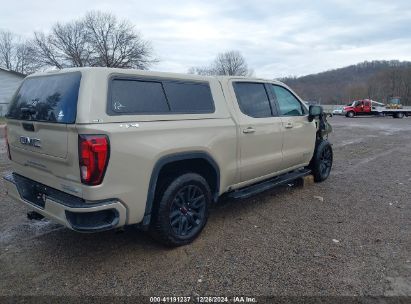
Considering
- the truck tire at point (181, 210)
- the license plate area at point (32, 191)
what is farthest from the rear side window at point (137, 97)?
the license plate area at point (32, 191)

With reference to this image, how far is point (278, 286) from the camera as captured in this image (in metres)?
2.95

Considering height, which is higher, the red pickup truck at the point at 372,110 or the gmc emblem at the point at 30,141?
the gmc emblem at the point at 30,141

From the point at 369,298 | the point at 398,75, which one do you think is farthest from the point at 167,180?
the point at 398,75

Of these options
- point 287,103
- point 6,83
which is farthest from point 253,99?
point 6,83

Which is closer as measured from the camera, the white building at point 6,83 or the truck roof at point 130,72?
the truck roof at point 130,72

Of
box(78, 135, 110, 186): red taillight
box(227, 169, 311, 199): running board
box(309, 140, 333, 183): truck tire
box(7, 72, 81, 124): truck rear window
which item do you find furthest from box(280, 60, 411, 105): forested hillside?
box(78, 135, 110, 186): red taillight

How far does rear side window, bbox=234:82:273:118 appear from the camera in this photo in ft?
14.4

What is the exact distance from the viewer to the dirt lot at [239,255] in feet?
9.69

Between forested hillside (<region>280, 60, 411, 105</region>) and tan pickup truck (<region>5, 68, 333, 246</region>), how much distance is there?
7409cm

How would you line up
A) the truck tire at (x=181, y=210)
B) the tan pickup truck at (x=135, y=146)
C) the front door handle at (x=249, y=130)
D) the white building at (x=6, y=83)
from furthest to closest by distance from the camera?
1. the white building at (x=6, y=83)
2. the front door handle at (x=249, y=130)
3. the truck tire at (x=181, y=210)
4. the tan pickup truck at (x=135, y=146)

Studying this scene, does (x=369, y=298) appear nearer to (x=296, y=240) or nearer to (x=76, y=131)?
(x=296, y=240)

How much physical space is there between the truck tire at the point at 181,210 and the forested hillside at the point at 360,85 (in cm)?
7469

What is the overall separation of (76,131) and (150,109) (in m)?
0.76

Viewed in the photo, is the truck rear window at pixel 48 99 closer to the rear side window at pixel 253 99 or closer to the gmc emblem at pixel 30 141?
the gmc emblem at pixel 30 141
